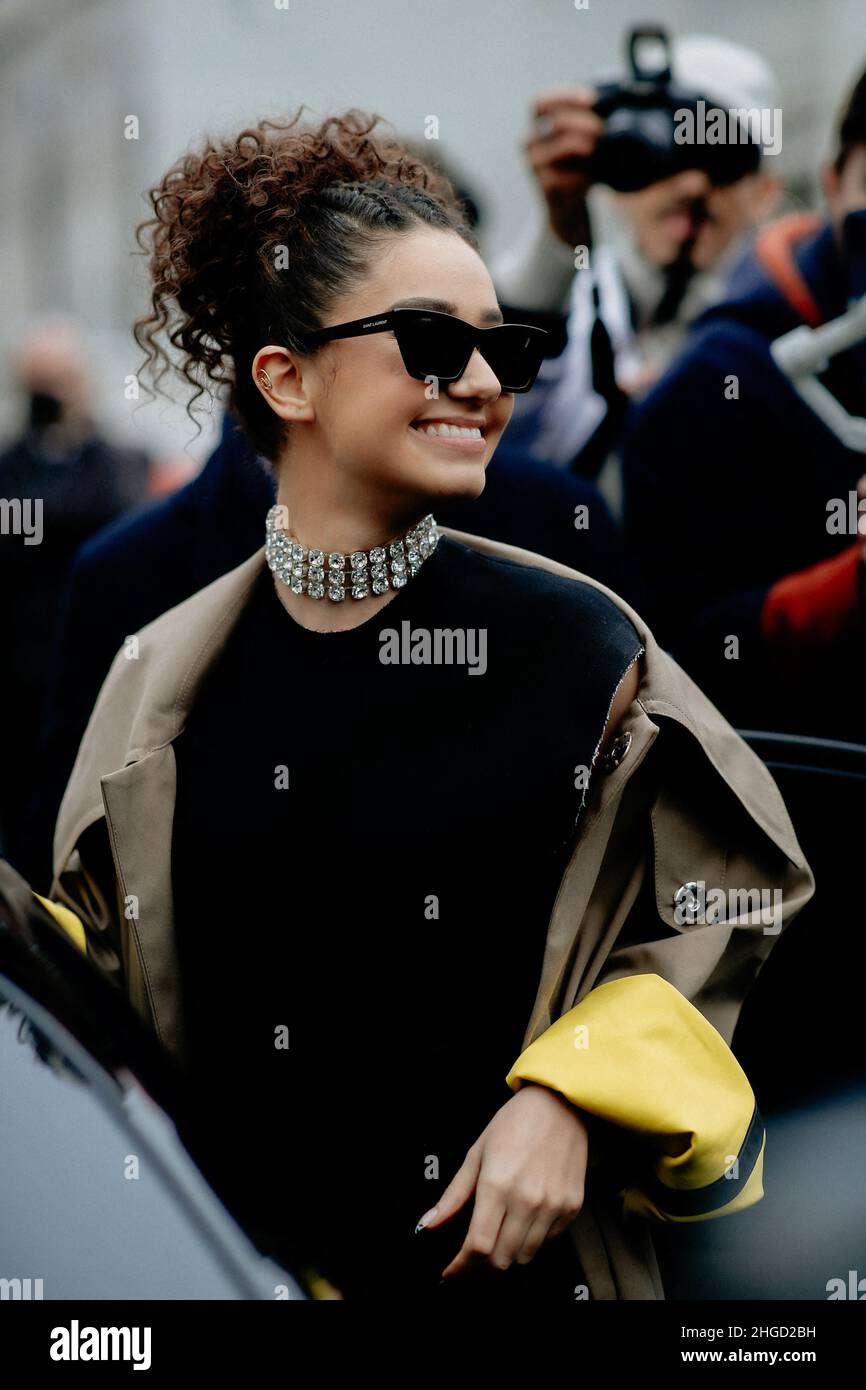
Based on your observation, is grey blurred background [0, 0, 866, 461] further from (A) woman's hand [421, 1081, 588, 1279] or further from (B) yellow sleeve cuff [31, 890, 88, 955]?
(A) woman's hand [421, 1081, 588, 1279]

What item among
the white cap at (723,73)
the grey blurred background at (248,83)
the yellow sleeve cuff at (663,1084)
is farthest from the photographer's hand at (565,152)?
the grey blurred background at (248,83)

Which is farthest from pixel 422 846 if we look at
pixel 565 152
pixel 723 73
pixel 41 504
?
pixel 41 504

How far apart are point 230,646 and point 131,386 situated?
22.1 inches

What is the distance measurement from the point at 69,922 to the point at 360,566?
566 mm

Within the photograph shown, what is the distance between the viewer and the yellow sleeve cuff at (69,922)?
78.9 inches

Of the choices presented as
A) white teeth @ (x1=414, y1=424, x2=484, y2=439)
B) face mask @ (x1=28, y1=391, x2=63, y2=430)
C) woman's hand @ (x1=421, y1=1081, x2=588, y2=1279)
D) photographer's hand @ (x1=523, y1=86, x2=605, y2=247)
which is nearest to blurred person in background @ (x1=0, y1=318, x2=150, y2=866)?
face mask @ (x1=28, y1=391, x2=63, y2=430)

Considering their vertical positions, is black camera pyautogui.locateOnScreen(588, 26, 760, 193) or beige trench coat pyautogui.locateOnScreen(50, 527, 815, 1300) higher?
black camera pyautogui.locateOnScreen(588, 26, 760, 193)

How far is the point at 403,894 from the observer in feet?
6.15

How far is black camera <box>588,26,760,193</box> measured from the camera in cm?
295

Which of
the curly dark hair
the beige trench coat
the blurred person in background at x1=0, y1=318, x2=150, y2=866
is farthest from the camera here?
the blurred person in background at x1=0, y1=318, x2=150, y2=866

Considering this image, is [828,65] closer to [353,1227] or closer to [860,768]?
[860,768]

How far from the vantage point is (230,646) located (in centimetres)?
212

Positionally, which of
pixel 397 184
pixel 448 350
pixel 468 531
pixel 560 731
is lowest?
pixel 560 731

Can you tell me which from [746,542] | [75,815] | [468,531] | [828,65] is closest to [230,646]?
[75,815]
